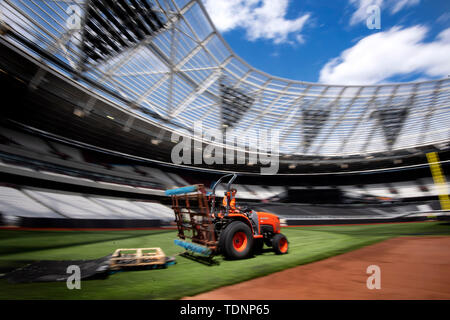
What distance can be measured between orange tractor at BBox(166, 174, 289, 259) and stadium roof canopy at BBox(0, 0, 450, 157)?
41.0 ft

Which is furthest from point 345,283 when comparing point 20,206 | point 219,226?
point 20,206

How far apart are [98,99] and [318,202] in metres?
32.3

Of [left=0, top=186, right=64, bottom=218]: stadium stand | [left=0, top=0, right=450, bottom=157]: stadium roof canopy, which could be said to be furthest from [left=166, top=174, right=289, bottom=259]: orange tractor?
[left=0, top=0, right=450, bottom=157]: stadium roof canopy

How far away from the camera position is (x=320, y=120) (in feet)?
85.8

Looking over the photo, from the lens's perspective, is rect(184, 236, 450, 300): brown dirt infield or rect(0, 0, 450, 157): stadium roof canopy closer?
rect(184, 236, 450, 300): brown dirt infield

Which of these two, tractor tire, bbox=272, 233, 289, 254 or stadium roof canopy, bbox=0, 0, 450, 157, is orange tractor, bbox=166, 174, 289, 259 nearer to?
tractor tire, bbox=272, 233, 289, 254

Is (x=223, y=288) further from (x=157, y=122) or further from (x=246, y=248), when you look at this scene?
(x=157, y=122)

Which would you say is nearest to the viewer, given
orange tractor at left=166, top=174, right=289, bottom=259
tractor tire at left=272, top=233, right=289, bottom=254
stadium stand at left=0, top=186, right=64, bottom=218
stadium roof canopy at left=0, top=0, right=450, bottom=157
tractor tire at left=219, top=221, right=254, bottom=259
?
orange tractor at left=166, top=174, right=289, bottom=259

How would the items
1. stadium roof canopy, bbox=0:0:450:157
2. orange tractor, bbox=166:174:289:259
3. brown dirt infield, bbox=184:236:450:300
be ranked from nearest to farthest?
brown dirt infield, bbox=184:236:450:300
orange tractor, bbox=166:174:289:259
stadium roof canopy, bbox=0:0:450:157

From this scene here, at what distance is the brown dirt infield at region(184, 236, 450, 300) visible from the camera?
2.87 metres

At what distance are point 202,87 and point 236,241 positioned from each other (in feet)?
58.7

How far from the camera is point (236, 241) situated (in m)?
5.12

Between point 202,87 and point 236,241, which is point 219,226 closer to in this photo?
point 236,241

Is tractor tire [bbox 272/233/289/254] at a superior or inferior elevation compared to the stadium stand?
inferior
